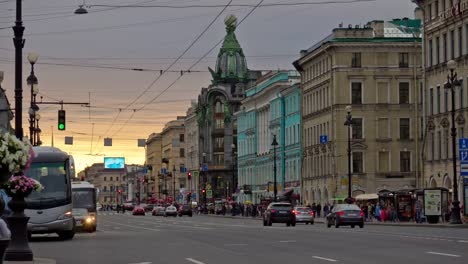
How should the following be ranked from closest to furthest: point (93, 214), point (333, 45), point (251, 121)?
point (93, 214), point (333, 45), point (251, 121)

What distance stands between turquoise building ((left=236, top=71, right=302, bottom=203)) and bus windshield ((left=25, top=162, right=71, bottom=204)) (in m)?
76.3

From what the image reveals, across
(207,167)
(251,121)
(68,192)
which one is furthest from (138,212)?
(68,192)

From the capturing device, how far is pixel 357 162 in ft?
336

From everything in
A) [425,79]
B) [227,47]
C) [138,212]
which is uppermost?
[227,47]

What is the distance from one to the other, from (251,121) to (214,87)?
23753 millimetres

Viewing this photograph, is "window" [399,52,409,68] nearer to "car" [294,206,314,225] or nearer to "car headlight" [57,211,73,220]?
"car" [294,206,314,225]

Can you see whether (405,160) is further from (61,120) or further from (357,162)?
(61,120)

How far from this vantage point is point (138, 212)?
134 metres

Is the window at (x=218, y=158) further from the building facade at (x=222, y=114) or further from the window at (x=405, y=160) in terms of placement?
the window at (x=405, y=160)

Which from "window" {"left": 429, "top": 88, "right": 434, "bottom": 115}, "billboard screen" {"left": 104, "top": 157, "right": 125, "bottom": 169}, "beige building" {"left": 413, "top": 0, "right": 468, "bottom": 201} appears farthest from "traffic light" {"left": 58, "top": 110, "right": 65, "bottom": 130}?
"billboard screen" {"left": 104, "top": 157, "right": 125, "bottom": 169}

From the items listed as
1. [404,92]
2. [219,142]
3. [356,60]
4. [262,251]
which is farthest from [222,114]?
[262,251]

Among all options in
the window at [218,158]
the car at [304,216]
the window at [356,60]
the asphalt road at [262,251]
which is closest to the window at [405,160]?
the window at [356,60]

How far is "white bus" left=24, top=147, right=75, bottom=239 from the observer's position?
41.0 m

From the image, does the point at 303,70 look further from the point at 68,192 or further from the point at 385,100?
the point at 68,192
